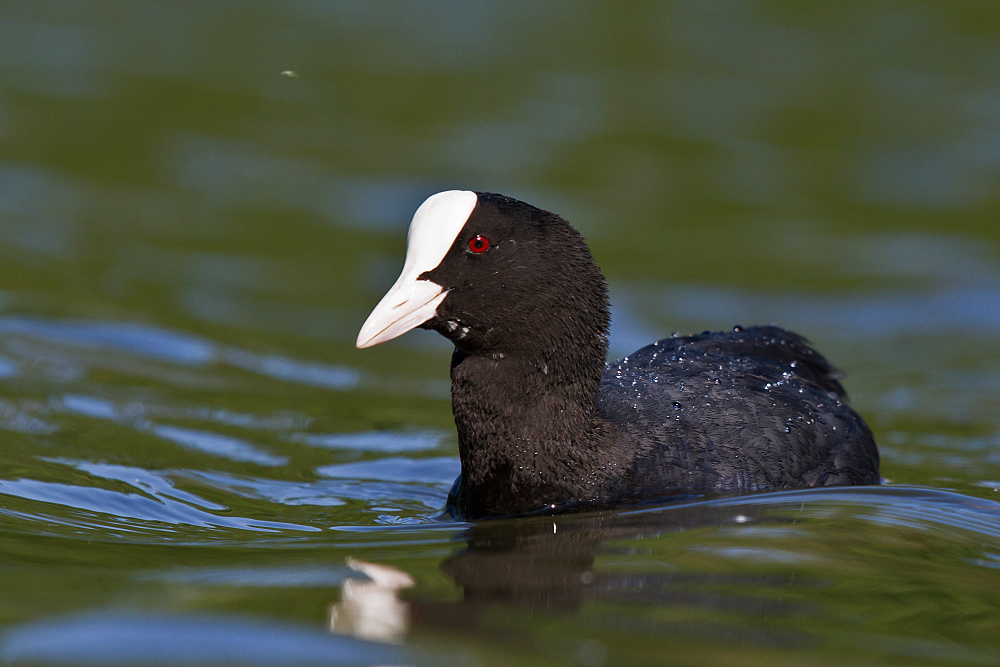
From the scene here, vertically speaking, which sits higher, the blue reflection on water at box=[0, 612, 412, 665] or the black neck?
the black neck

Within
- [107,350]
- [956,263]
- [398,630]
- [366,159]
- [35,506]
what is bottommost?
[398,630]

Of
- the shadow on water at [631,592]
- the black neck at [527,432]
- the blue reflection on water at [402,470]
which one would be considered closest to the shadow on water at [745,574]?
the shadow on water at [631,592]

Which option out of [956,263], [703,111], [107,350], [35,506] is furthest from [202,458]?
[703,111]

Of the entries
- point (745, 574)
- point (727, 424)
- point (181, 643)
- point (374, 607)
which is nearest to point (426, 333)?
point (727, 424)

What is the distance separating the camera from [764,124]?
13.2m

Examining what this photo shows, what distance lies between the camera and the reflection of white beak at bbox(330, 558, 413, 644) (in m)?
3.06

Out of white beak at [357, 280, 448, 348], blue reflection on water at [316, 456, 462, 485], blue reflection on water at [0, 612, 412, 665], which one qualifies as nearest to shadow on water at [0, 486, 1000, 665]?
blue reflection on water at [0, 612, 412, 665]

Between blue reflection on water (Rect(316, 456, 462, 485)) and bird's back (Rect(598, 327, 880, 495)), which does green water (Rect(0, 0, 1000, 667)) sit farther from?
bird's back (Rect(598, 327, 880, 495))

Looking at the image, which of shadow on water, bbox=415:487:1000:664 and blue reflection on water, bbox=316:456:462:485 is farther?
blue reflection on water, bbox=316:456:462:485

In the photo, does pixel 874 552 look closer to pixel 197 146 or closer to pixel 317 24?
pixel 197 146

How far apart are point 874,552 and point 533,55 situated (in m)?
11.5

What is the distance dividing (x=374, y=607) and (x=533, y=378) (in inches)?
54.9

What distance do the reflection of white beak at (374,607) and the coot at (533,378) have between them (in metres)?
0.93

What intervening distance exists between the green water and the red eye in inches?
36.1
